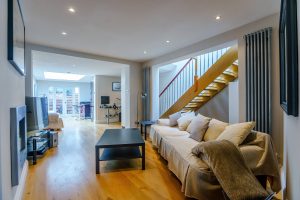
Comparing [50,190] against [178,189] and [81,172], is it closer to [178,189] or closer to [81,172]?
[81,172]

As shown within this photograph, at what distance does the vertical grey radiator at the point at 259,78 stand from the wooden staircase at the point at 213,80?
74 centimetres

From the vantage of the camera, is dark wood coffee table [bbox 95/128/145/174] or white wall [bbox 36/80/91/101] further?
white wall [bbox 36/80/91/101]

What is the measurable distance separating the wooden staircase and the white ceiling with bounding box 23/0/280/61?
69 cm

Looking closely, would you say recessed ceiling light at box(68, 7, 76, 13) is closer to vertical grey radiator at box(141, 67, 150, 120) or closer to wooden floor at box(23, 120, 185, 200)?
wooden floor at box(23, 120, 185, 200)

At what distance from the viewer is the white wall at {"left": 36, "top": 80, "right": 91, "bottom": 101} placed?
36.2 ft

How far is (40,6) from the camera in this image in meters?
2.48

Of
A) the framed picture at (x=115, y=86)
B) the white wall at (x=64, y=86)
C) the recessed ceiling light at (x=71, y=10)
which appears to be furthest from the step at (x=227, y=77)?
the white wall at (x=64, y=86)

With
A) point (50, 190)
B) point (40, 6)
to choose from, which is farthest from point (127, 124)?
point (40, 6)

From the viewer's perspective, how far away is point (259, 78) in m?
2.93

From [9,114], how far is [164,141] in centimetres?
235

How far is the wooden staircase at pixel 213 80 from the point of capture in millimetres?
3869

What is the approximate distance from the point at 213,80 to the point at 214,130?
1687 millimetres

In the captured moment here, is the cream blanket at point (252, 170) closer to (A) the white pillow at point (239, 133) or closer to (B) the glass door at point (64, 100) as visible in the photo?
(A) the white pillow at point (239, 133)

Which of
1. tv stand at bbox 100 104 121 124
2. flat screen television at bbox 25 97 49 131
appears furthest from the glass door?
flat screen television at bbox 25 97 49 131
